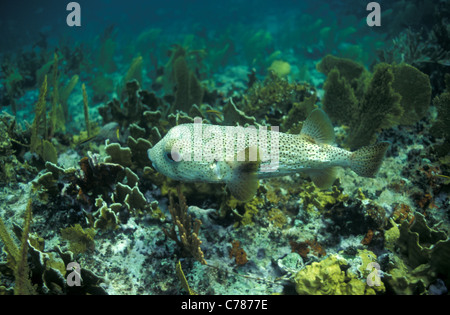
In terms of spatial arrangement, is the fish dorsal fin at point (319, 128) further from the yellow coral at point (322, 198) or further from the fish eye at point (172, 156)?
the fish eye at point (172, 156)

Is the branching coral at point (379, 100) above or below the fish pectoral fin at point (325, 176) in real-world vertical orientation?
above

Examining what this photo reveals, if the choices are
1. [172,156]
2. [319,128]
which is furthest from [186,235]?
[319,128]

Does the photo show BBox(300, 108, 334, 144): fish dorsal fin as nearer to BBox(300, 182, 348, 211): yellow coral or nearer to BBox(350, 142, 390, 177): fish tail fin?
BBox(350, 142, 390, 177): fish tail fin

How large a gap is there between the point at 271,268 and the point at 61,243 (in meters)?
2.74

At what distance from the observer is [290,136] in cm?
327

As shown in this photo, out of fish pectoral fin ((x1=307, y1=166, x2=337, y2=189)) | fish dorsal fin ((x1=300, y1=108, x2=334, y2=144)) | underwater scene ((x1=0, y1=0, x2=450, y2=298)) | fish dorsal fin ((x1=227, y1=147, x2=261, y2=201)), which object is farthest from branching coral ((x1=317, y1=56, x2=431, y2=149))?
fish dorsal fin ((x1=227, y1=147, x2=261, y2=201))

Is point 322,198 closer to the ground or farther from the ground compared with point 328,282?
farther from the ground

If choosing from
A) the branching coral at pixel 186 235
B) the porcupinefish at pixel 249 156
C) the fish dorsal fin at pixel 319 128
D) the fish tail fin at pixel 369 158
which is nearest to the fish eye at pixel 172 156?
the porcupinefish at pixel 249 156

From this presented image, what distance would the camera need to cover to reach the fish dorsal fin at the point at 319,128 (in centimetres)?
331

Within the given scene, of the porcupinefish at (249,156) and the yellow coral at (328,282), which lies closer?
the yellow coral at (328,282)

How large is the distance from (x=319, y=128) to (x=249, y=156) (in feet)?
3.98

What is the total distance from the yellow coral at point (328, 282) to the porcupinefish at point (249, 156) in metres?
1.02

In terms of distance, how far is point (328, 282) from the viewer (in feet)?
8.19

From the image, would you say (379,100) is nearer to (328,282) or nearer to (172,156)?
(328,282)
